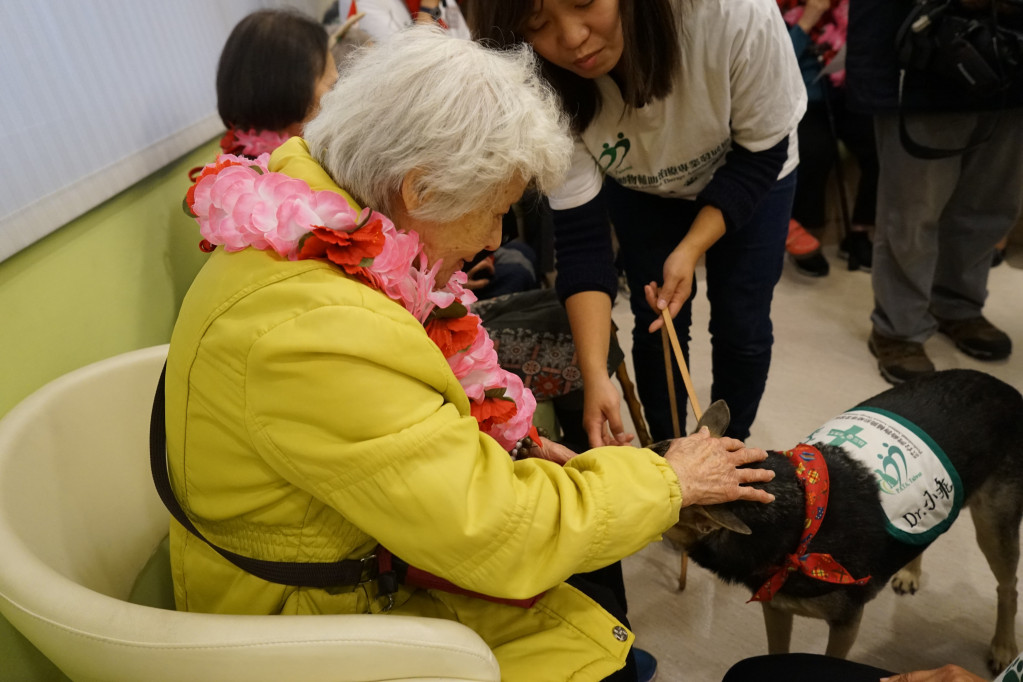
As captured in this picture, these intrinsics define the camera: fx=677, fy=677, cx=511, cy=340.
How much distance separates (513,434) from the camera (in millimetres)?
1184

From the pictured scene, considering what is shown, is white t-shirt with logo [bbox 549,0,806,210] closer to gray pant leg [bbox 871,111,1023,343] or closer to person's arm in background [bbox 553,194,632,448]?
person's arm in background [bbox 553,194,632,448]

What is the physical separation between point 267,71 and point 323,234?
3.82ft

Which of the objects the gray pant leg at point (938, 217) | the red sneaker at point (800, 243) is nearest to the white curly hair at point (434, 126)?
the gray pant leg at point (938, 217)

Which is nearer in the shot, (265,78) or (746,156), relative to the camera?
(746,156)

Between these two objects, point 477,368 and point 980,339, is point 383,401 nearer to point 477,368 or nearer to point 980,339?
point 477,368

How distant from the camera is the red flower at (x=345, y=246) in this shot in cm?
82

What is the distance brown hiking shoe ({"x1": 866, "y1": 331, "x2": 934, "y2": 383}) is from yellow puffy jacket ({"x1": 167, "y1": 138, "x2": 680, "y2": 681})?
6.43 ft

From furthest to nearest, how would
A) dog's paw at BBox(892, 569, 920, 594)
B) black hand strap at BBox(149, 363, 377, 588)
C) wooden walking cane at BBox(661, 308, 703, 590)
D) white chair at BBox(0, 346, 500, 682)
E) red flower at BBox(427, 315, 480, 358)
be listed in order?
1. dog's paw at BBox(892, 569, 920, 594)
2. wooden walking cane at BBox(661, 308, 703, 590)
3. red flower at BBox(427, 315, 480, 358)
4. black hand strap at BBox(149, 363, 377, 588)
5. white chair at BBox(0, 346, 500, 682)

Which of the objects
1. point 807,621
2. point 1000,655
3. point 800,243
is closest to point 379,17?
point 800,243

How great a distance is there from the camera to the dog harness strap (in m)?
1.20

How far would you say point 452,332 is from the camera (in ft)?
3.41

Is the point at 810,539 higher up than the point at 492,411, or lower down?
lower down

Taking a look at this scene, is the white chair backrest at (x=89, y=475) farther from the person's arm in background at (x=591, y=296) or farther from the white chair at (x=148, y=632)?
the person's arm in background at (x=591, y=296)

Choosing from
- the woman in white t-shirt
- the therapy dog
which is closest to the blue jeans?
the woman in white t-shirt
